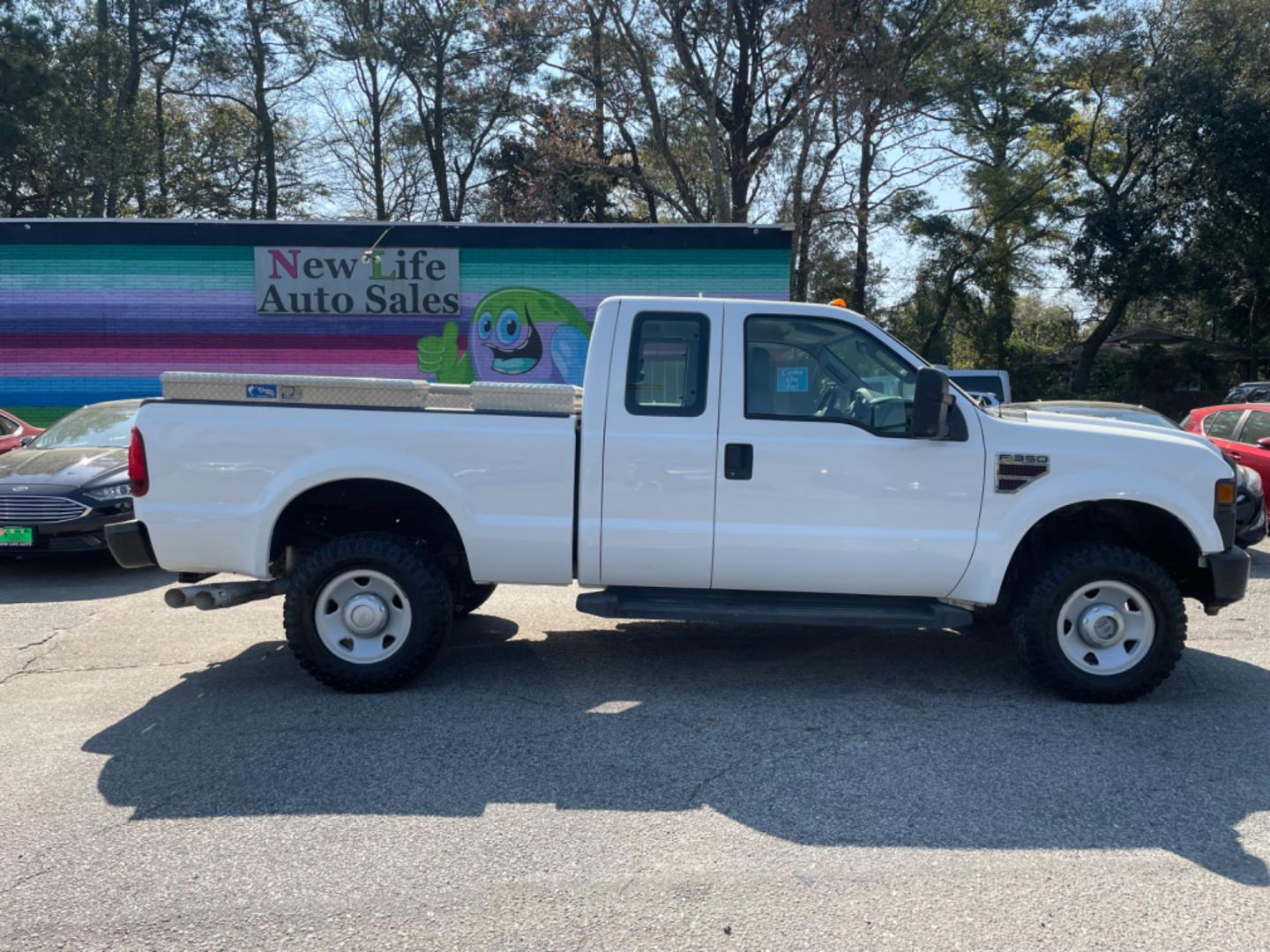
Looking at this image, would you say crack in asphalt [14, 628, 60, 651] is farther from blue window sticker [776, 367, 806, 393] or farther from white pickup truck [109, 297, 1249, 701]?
blue window sticker [776, 367, 806, 393]

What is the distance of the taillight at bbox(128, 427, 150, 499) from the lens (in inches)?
204

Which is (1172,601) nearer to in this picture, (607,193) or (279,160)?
(607,193)

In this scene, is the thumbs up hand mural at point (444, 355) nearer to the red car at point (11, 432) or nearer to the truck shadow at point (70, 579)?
the red car at point (11, 432)

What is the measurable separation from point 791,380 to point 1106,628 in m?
2.10

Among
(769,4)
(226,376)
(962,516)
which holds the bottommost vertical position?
(962,516)

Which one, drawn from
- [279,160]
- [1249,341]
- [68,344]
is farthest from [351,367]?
[1249,341]

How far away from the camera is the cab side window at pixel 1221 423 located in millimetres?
10734

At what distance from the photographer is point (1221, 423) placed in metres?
11.0

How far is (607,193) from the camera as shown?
1196 inches

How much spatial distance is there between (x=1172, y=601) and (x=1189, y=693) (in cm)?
71

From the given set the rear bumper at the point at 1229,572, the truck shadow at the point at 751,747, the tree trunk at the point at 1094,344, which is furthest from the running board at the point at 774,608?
the tree trunk at the point at 1094,344

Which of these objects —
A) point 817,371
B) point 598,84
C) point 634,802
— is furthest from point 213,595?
point 598,84

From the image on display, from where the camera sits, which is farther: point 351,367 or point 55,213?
point 55,213

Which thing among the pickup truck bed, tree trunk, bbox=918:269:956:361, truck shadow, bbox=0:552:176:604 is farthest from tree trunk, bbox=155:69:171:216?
the pickup truck bed
